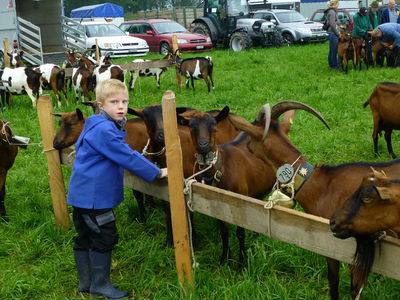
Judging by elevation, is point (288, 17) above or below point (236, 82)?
above

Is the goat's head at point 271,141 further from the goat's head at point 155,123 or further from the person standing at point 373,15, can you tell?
the person standing at point 373,15

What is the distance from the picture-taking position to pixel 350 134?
791cm

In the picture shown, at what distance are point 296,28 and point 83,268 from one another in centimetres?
1969

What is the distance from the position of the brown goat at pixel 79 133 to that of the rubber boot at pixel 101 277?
1613 mm

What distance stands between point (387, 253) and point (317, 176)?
1.09 meters

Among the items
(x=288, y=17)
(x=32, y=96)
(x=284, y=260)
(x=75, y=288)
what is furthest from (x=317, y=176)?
Answer: (x=288, y=17)

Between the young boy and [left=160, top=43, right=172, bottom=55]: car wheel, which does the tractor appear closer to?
[left=160, top=43, right=172, bottom=55]: car wheel

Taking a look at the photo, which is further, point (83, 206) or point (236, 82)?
point (236, 82)

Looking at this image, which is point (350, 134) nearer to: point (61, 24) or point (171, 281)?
point (171, 281)

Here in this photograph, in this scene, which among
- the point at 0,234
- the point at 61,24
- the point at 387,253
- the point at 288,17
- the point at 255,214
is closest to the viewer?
the point at 387,253

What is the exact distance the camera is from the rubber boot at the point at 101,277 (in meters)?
3.40

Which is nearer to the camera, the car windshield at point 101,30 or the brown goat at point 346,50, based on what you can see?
the brown goat at point 346,50

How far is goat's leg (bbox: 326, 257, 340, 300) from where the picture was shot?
3.06 meters

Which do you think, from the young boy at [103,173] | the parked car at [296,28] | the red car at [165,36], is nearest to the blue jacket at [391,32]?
the parked car at [296,28]
